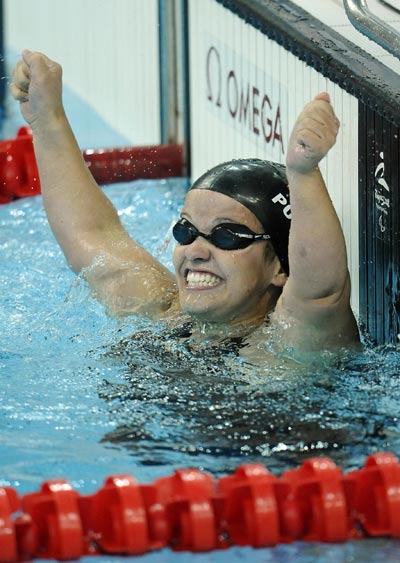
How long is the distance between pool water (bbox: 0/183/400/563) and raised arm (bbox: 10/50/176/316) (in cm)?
8

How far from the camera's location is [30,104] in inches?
128

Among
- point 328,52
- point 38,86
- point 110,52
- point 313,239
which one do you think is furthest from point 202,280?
point 110,52

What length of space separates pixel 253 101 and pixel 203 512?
2315 mm

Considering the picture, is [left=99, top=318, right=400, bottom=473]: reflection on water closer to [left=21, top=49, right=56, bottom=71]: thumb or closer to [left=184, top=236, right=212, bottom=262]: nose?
[left=184, top=236, right=212, bottom=262]: nose

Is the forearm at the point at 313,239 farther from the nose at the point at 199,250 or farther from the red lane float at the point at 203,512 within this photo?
the red lane float at the point at 203,512

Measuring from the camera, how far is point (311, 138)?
97.1 inches

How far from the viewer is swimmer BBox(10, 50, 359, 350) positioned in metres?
2.55

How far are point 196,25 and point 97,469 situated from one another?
2.82m

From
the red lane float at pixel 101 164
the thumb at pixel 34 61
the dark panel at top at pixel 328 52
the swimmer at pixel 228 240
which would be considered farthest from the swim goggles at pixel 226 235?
the red lane float at pixel 101 164

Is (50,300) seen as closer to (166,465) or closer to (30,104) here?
(30,104)

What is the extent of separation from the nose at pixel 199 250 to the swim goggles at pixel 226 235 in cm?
1

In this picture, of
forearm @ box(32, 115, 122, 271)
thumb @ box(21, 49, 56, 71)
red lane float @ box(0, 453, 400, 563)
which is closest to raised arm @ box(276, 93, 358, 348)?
red lane float @ box(0, 453, 400, 563)

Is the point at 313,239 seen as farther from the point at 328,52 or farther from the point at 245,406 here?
the point at 328,52

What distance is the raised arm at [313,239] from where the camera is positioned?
98.1 inches
